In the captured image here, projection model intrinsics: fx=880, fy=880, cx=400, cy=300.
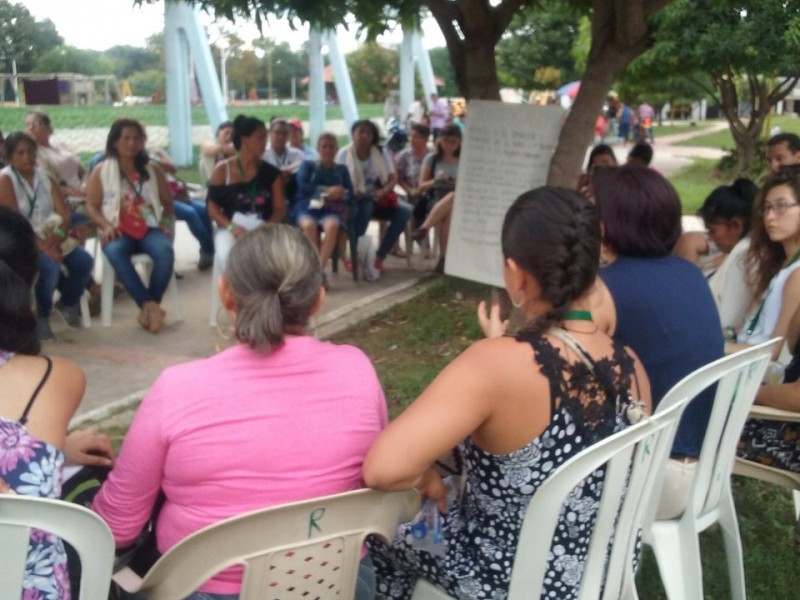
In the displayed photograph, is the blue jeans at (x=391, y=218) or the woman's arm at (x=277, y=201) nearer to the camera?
the woman's arm at (x=277, y=201)

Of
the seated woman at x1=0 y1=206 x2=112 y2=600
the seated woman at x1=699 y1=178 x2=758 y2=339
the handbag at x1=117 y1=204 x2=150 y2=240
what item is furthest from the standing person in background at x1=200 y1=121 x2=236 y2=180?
the seated woman at x1=0 y1=206 x2=112 y2=600

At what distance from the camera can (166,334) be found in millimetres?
6156

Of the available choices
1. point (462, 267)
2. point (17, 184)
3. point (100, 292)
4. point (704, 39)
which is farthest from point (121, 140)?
point (704, 39)

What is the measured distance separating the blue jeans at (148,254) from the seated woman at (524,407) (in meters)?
4.33

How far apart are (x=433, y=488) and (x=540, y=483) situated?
29cm

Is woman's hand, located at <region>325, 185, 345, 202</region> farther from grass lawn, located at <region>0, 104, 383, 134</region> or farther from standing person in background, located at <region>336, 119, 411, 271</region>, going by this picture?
grass lawn, located at <region>0, 104, 383, 134</region>

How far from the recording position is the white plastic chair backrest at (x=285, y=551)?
1.71m

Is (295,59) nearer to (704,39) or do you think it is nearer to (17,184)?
(704,39)

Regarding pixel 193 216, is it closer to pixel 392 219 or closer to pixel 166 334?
pixel 392 219

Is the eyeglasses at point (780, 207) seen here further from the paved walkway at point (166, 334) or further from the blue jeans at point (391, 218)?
the blue jeans at point (391, 218)

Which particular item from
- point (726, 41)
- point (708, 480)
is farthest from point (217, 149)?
point (726, 41)

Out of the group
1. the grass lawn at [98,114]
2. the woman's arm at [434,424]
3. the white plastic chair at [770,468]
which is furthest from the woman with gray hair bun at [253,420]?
the grass lawn at [98,114]

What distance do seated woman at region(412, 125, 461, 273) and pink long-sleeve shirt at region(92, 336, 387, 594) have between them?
6.34 metres

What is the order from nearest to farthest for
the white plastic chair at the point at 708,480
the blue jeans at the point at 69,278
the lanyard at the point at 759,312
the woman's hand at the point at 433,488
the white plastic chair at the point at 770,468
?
the woman's hand at the point at 433,488
the white plastic chair at the point at 708,480
the white plastic chair at the point at 770,468
the lanyard at the point at 759,312
the blue jeans at the point at 69,278
